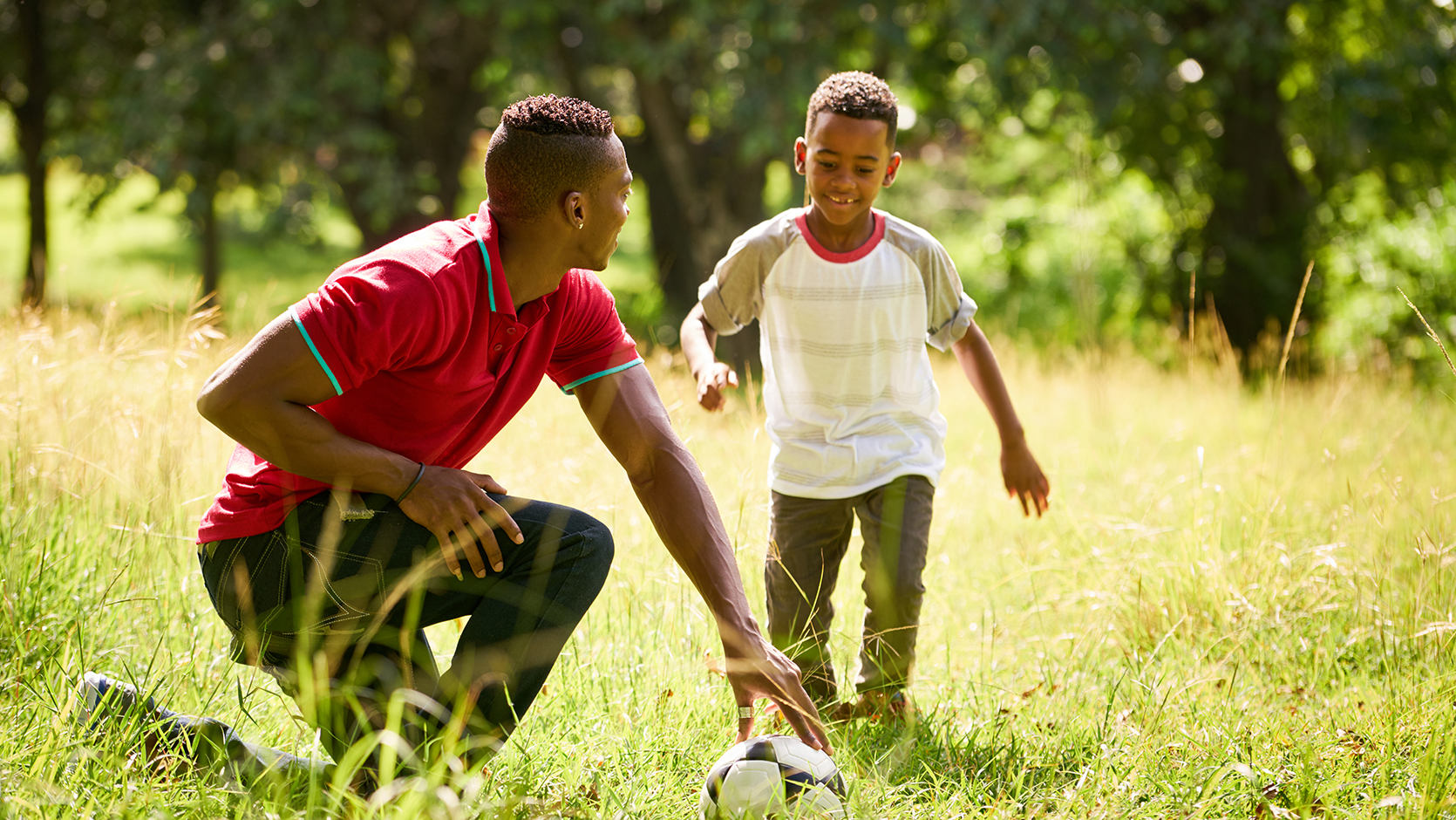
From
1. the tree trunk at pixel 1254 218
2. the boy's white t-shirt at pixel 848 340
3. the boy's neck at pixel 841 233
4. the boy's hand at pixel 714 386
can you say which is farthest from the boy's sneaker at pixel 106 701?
the tree trunk at pixel 1254 218

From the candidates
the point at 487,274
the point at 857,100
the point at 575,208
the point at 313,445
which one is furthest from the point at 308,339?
the point at 857,100

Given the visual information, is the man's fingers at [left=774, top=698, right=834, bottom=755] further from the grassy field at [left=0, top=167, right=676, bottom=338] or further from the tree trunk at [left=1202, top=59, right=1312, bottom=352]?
the grassy field at [left=0, top=167, right=676, bottom=338]

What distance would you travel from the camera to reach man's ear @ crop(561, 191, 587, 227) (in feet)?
8.16

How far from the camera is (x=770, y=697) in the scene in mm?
2402

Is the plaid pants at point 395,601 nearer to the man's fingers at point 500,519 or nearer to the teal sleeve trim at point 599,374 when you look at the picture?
the man's fingers at point 500,519

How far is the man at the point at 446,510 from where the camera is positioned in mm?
2309

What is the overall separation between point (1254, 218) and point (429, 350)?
1018cm

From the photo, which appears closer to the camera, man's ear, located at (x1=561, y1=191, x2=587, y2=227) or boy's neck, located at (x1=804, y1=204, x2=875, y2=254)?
man's ear, located at (x1=561, y1=191, x2=587, y2=227)

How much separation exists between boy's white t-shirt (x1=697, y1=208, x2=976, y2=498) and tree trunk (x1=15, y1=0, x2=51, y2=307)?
11.5 metres

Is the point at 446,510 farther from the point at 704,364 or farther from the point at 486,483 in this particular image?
the point at 704,364

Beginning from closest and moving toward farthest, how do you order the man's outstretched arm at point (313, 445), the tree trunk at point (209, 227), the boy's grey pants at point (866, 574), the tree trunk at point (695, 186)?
the man's outstretched arm at point (313, 445) → the boy's grey pants at point (866, 574) → the tree trunk at point (695, 186) → the tree trunk at point (209, 227)

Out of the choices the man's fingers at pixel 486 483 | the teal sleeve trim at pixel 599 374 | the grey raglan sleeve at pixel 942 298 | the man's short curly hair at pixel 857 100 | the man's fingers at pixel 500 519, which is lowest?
the man's fingers at pixel 500 519

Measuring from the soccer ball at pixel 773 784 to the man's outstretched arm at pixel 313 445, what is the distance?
2.34 ft

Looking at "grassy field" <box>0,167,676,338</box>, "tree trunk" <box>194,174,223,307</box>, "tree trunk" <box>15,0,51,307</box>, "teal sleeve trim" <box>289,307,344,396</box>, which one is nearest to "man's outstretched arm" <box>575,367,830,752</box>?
"teal sleeve trim" <box>289,307,344,396</box>
